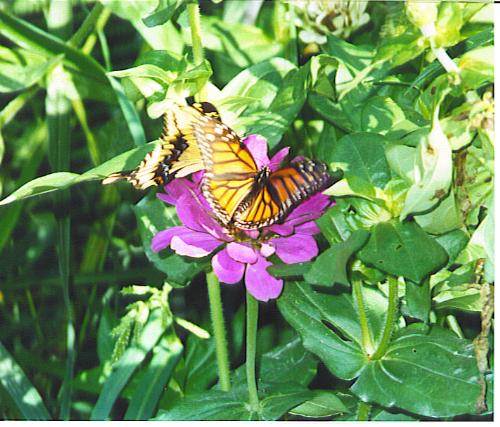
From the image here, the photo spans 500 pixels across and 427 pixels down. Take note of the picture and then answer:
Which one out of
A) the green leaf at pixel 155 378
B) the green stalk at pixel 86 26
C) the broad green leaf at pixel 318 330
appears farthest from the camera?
the green stalk at pixel 86 26

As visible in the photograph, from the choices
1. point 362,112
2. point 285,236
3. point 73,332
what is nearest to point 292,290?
point 285,236

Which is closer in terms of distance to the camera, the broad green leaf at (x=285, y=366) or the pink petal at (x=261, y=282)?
the pink petal at (x=261, y=282)

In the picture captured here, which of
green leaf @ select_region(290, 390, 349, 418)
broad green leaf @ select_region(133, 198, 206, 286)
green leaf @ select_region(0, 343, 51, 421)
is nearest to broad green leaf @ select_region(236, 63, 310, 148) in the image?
broad green leaf @ select_region(133, 198, 206, 286)

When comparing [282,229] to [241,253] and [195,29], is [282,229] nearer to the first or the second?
[241,253]

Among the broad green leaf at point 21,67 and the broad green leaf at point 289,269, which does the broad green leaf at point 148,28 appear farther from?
the broad green leaf at point 289,269

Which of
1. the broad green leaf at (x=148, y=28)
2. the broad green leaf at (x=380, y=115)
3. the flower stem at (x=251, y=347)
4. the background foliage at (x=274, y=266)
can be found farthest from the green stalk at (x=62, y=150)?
the broad green leaf at (x=380, y=115)

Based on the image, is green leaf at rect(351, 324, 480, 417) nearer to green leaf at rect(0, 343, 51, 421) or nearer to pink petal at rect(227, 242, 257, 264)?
pink petal at rect(227, 242, 257, 264)
